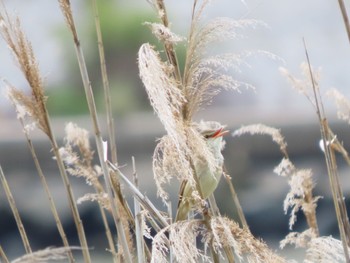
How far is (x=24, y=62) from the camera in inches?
39.7

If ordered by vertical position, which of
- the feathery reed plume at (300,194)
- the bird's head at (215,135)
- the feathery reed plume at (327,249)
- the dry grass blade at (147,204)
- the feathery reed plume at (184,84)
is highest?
the feathery reed plume at (184,84)

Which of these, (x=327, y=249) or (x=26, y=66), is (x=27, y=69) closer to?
(x=26, y=66)

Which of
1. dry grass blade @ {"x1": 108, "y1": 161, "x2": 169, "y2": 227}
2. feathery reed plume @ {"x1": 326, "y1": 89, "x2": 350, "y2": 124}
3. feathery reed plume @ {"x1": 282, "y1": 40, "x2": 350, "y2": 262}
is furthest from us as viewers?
feathery reed plume @ {"x1": 326, "y1": 89, "x2": 350, "y2": 124}

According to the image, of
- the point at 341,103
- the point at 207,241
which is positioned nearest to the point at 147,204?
the point at 207,241

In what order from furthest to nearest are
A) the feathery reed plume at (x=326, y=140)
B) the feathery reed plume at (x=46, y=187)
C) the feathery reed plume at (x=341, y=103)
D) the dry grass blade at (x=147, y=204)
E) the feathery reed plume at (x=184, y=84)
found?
1. the feathery reed plume at (x=341, y=103)
2. the feathery reed plume at (x=46, y=187)
3. the feathery reed plume at (x=326, y=140)
4. the dry grass blade at (x=147, y=204)
5. the feathery reed plume at (x=184, y=84)

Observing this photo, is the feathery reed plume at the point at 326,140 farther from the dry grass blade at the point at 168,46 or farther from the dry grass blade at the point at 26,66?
the dry grass blade at the point at 26,66

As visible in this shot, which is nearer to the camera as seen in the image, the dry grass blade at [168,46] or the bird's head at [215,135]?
the dry grass blade at [168,46]

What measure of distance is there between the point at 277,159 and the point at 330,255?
2.61m

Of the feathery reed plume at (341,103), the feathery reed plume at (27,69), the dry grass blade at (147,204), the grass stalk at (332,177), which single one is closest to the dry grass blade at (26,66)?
the feathery reed plume at (27,69)

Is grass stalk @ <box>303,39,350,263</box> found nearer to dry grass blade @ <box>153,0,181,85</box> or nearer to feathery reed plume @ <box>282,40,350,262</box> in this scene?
feathery reed plume @ <box>282,40,350,262</box>

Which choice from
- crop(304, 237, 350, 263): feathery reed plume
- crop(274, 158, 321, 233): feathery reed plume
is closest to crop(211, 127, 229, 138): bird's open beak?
crop(274, 158, 321, 233): feathery reed plume

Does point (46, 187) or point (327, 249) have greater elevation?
point (46, 187)

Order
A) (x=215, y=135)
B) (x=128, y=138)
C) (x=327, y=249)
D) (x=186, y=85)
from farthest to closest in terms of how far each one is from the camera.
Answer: (x=128, y=138), (x=215, y=135), (x=327, y=249), (x=186, y=85)

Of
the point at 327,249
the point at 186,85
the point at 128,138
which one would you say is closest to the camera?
the point at 186,85
